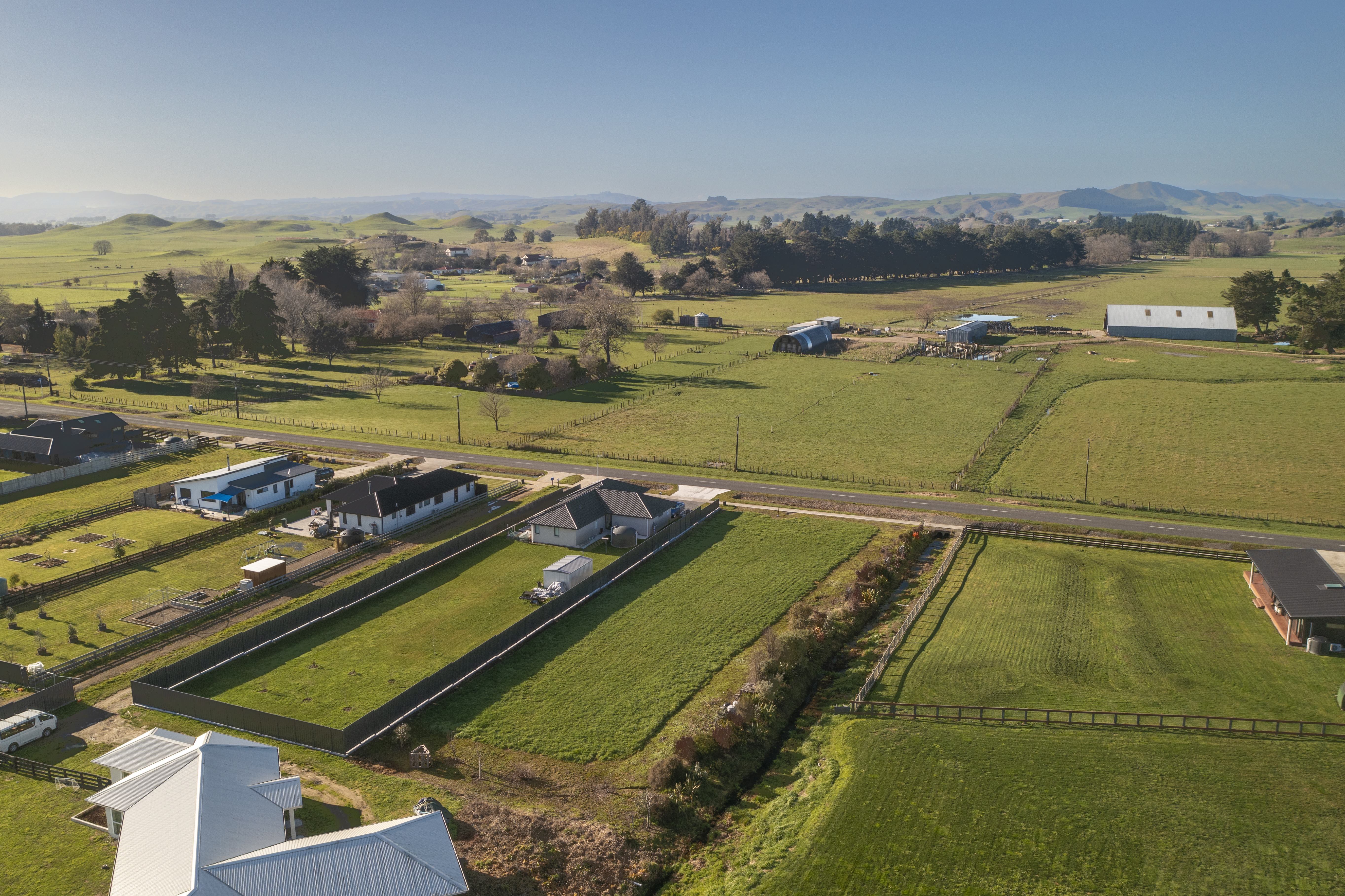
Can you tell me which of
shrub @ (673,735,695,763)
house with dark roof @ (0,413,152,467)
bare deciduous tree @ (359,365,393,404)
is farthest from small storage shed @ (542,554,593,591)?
bare deciduous tree @ (359,365,393,404)

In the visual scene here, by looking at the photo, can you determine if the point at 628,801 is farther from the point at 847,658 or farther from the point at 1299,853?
the point at 1299,853

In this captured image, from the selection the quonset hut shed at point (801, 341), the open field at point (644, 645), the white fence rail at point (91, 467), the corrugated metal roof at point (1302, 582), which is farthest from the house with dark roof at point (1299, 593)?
the quonset hut shed at point (801, 341)

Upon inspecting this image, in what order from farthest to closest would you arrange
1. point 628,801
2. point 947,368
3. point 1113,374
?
point 947,368, point 1113,374, point 628,801

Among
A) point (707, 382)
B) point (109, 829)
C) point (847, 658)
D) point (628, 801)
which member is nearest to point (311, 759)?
point (109, 829)

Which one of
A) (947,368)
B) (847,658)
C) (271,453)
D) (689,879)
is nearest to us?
(689,879)

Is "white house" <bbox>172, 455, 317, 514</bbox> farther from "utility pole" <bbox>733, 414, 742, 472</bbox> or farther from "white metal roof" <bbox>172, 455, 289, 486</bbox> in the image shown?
"utility pole" <bbox>733, 414, 742, 472</bbox>

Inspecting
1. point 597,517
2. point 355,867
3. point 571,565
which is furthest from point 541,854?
point 597,517

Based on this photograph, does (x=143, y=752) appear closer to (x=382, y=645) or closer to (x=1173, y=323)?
(x=382, y=645)
